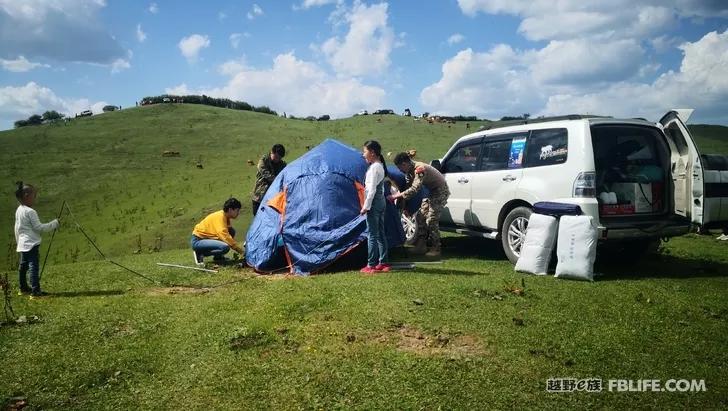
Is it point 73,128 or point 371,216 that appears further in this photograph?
point 73,128

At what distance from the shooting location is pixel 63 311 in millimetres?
6512

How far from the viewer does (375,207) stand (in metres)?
7.89

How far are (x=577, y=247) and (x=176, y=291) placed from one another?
6107 millimetres

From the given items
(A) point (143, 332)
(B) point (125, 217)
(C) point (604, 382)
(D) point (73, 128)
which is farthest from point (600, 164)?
(D) point (73, 128)

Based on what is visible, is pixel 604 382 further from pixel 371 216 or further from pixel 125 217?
pixel 125 217

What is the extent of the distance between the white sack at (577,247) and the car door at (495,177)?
1374mm

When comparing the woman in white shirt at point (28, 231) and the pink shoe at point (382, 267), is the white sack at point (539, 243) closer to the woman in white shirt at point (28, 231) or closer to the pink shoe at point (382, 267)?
the pink shoe at point (382, 267)

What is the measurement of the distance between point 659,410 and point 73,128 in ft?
149

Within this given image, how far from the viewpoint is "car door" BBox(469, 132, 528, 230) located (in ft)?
27.5

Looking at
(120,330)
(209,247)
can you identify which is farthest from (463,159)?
(120,330)

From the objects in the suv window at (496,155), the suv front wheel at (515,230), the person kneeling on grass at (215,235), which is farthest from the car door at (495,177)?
the person kneeling on grass at (215,235)

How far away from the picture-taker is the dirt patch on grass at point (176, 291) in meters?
7.60

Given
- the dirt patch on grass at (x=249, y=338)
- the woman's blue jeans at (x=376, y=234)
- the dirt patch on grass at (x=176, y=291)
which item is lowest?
the dirt patch on grass at (x=176, y=291)

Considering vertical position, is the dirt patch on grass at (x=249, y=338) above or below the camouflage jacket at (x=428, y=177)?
below
